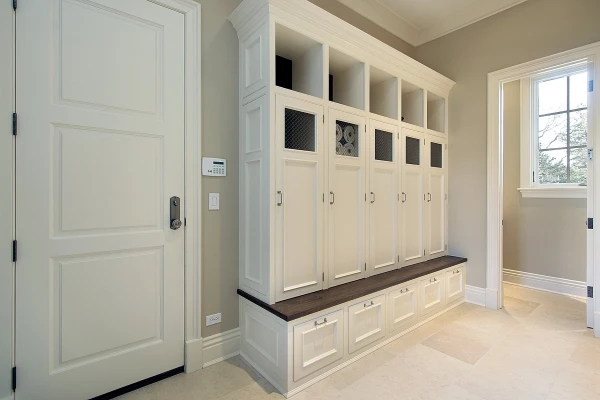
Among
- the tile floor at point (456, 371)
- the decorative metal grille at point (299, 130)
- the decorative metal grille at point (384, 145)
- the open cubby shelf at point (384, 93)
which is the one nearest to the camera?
the tile floor at point (456, 371)

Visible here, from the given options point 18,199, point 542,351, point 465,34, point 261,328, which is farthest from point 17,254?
point 465,34

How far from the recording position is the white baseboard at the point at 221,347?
2.03m

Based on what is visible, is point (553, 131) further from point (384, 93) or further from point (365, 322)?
point (365, 322)

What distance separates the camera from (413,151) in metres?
2.95

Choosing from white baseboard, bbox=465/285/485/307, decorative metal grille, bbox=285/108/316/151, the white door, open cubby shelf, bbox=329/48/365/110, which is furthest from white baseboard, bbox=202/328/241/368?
white baseboard, bbox=465/285/485/307

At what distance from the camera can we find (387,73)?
2662 mm

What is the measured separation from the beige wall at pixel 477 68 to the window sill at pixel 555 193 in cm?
109

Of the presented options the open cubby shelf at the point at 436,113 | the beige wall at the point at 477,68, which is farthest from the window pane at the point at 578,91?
the open cubby shelf at the point at 436,113

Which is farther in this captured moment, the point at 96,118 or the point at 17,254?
the point at 96,118

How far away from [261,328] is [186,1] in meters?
2.22

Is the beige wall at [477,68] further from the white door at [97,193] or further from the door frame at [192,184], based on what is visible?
the white door at [97,193]

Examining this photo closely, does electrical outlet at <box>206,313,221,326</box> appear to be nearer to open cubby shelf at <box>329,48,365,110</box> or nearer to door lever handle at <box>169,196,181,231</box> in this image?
door lever handle at <box>169,196,181,231</box>

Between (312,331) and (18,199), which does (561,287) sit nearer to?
(312,331)

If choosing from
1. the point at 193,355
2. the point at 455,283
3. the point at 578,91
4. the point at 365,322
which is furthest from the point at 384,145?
the point at 578,91
